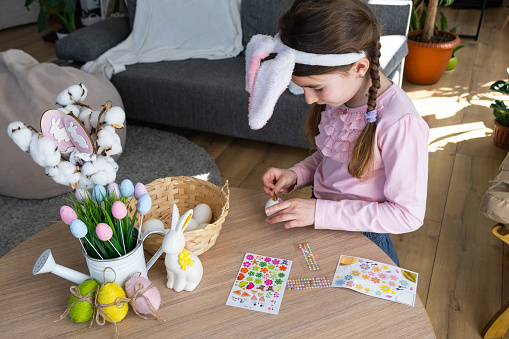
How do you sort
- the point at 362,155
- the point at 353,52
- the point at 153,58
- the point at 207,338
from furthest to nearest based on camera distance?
the point at 153,58
the point at 362,155
the point at 353,52
the point at 207,338

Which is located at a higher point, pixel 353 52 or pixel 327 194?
pixel 353 52

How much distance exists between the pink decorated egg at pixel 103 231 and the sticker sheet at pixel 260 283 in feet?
0.90

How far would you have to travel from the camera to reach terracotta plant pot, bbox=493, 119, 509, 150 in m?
2.43

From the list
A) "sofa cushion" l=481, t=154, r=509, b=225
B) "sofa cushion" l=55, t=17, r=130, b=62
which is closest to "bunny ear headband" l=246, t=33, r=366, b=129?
"sofa cushion" l=481, t=154, r=509, b=225

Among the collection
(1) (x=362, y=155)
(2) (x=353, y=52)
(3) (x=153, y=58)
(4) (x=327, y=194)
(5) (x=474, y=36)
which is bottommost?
(5) (x=474, y=36)

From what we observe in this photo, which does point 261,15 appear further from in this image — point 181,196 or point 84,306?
point 84,306

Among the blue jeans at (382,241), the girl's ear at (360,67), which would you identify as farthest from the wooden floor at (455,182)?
the girl's ear at (360,67)

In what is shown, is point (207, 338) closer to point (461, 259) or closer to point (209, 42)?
point (461, 259)

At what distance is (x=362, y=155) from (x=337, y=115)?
0.15 m

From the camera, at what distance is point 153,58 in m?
2.70

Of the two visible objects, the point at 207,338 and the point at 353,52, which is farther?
the point at 353,52

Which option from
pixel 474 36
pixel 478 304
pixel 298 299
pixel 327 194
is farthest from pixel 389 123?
pixel 474 36

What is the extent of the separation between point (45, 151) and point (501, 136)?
2.34 metres

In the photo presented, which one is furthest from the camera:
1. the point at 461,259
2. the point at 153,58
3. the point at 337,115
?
the point at 153,58
